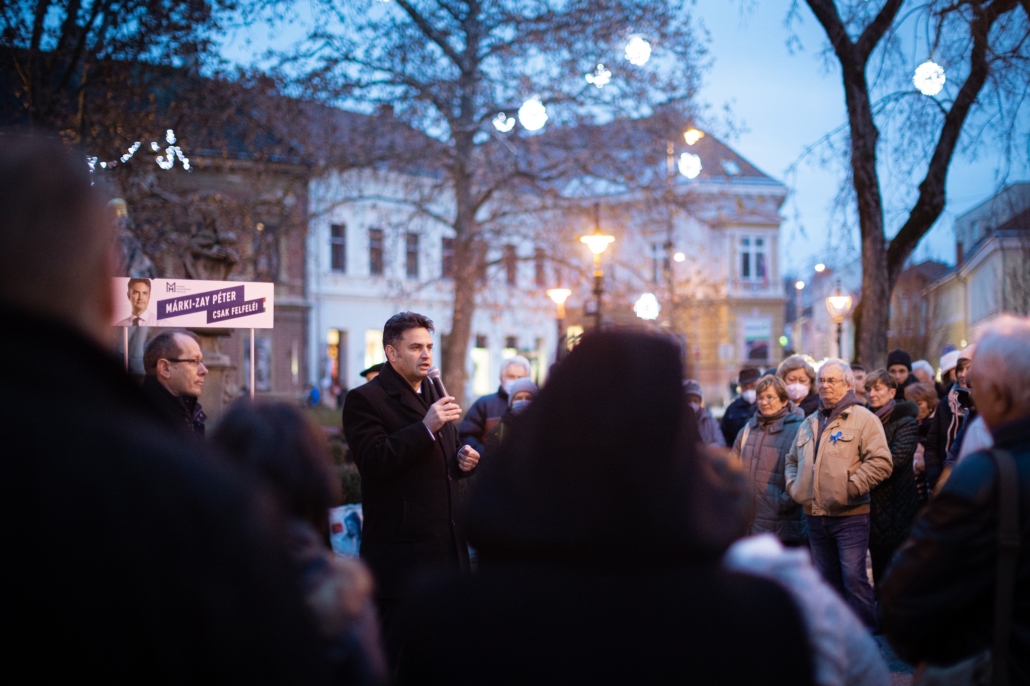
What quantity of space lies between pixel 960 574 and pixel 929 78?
932 cm

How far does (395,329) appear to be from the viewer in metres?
5.18

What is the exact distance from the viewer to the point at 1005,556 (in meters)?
2.56

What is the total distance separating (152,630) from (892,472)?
691 cm

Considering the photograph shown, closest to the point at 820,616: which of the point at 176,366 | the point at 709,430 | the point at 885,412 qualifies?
the point at 176,366

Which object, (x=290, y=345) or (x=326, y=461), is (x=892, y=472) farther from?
(x=290, y=345)

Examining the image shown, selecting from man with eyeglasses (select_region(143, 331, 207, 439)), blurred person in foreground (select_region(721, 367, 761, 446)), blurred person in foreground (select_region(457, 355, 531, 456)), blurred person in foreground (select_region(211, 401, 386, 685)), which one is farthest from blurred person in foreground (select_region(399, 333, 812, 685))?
blurred person in foreground (select_region(721, 367, 761, 446))

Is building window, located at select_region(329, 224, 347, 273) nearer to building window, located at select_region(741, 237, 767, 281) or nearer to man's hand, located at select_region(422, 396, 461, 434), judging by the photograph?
building window, located at select_region(741, 237, 767, 281)

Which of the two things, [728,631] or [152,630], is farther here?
[728,631]

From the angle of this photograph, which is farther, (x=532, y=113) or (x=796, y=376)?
(x=532, y=113)

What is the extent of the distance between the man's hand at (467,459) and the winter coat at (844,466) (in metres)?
2.87

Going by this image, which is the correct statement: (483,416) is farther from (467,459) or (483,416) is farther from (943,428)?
(943,428)

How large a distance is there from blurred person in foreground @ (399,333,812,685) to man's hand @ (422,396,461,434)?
2882mm

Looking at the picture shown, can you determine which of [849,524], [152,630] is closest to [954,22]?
[849,524]

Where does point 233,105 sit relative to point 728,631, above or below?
above
